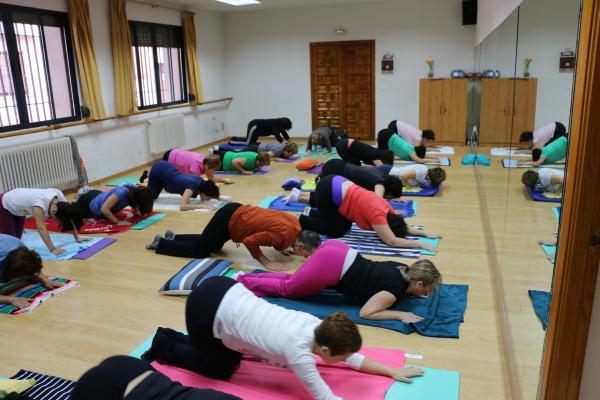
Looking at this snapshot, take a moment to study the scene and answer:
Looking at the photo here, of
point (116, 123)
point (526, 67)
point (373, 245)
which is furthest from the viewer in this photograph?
point (116, 123)

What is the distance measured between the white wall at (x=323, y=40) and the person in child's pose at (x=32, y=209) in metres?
6.86

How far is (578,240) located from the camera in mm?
1514

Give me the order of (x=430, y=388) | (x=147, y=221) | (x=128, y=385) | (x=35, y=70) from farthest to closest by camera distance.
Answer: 1. (x=35, y=70)
2. (x=147, y=221)
3. (x=430, y=388)
4. (x=128, y=385)

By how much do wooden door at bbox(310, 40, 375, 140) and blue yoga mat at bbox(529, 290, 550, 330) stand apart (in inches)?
330

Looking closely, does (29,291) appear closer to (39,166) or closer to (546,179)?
(39,166)

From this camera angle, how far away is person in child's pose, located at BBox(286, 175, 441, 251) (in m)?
4.17

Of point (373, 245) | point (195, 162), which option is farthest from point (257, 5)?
point (373, 245)

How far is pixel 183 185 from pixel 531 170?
4.11 meters

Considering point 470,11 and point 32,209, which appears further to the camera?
point 470,11

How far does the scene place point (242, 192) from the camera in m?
6.30

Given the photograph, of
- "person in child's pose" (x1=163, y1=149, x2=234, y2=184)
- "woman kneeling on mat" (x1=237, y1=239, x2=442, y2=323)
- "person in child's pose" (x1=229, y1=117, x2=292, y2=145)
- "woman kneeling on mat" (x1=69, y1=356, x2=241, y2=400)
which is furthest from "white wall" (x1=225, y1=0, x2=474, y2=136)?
"woman kneeling on mat" (x1=69, y1=356, x2=241, y2=400)

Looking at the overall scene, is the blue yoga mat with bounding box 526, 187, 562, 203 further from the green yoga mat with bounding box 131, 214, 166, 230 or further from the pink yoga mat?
the green yoga mat with bounding box 131, 214, 166, 230

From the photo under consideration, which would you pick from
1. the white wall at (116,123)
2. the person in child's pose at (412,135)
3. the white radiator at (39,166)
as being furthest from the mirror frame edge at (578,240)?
the person in child's pose at (412,135)

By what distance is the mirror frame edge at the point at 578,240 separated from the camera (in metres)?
1.42
